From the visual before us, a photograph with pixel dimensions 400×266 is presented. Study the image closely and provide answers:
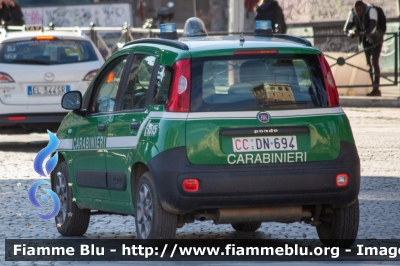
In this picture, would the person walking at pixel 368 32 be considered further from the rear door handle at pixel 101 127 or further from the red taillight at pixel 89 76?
the rear door handle at pixel 101 127

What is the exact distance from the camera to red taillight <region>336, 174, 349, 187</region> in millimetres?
7715

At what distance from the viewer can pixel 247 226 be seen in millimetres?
9141

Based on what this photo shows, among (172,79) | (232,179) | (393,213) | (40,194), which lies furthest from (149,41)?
(40,194)

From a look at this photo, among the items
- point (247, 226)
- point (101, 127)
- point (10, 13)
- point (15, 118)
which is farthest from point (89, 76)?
point (10, 13)

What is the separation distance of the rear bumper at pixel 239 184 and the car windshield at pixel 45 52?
339 inches

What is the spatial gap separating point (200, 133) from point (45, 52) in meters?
8.93

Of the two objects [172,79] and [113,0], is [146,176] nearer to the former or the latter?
[172,79]

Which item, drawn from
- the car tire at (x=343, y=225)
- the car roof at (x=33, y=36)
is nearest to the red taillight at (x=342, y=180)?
the car tire at (x=343, y=225)

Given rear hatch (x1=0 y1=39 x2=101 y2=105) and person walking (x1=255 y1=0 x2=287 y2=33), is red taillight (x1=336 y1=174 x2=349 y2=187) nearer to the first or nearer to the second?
rear hatch (x1=0 y1=39 x2=101 y2=105)

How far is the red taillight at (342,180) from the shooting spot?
7.71 meters

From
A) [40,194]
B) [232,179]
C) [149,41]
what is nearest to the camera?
[232,179]

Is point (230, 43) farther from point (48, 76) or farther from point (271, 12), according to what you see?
point (271, 12)

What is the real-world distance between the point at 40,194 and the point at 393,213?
368cm

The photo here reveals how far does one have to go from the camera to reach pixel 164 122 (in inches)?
301
